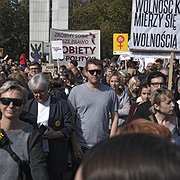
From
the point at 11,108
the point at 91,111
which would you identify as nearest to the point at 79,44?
the point at 91,111

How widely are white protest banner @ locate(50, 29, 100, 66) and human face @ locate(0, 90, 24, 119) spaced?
12.9m

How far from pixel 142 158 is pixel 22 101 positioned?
3.13m

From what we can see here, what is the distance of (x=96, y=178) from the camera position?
133 centimetres

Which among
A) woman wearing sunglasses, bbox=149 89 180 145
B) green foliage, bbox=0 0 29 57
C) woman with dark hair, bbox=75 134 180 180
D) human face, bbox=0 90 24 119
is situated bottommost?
green foliage, bbox=0 0 29 57

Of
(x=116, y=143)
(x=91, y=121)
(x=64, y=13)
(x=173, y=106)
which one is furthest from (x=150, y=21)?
(x=64, y=13)

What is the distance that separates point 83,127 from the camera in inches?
246

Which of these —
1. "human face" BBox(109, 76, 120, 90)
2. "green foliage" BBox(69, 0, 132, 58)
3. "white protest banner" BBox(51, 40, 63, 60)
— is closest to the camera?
"human face" BBox(109, 76, 120, 90)

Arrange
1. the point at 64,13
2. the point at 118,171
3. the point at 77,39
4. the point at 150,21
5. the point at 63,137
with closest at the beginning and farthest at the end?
1. the point at 118,171
2. the point at 63,137
3. the point at 150,21
4. the point at 77,39
5. the point at 64,13

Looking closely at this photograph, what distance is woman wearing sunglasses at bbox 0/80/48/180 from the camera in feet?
13.0

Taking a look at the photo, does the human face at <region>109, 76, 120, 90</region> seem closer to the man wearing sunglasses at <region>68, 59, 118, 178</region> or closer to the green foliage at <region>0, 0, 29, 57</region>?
the man wearing sunglasses at <region>68, 59, 118, 178</region>

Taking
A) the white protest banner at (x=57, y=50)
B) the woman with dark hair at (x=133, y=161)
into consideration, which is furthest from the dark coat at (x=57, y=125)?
the white protest banner at (x=57, y=50)

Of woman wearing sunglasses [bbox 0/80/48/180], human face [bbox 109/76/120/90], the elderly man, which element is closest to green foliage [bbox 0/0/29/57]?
human face [bbox 109/76/120/90]

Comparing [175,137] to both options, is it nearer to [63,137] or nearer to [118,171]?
[63,137]

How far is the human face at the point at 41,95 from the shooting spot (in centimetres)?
588
